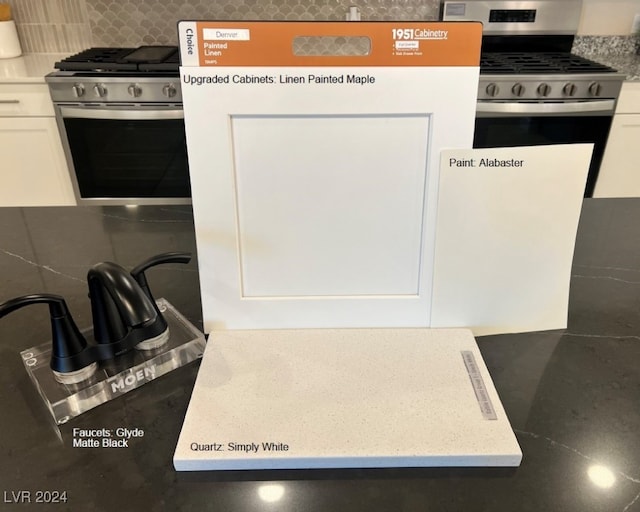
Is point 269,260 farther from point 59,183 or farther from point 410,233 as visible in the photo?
point 59,183

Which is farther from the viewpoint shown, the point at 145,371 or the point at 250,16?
the point at 250,16

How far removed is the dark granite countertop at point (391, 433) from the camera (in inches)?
24.3

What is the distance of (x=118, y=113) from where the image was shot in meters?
2.46

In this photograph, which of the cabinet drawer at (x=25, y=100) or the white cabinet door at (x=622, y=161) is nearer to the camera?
the cabinet drawer at (x=25, y=100)

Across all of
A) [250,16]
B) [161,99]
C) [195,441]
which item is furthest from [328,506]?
[250,16]

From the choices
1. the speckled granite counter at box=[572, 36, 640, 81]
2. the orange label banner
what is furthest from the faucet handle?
the speckled granite counter at box=[572, 36, 640, 81]

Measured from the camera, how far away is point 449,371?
2.57 ft

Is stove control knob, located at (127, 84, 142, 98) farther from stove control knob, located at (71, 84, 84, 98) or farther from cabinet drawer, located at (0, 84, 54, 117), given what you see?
cabinet drawer, located at (0, 84, 54, 117)

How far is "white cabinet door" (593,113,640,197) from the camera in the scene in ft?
8.50

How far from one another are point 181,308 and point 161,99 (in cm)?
175

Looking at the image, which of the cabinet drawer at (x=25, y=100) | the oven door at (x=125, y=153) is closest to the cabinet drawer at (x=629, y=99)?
the oven door at (x=125, y=153)

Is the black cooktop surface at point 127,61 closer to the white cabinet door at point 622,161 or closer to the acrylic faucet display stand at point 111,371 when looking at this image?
the acrylic faucet display stand at point 111,371

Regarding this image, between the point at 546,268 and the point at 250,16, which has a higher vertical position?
the point at 250,16

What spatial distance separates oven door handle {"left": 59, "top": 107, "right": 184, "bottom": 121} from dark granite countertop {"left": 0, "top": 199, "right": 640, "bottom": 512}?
156 centimetres
